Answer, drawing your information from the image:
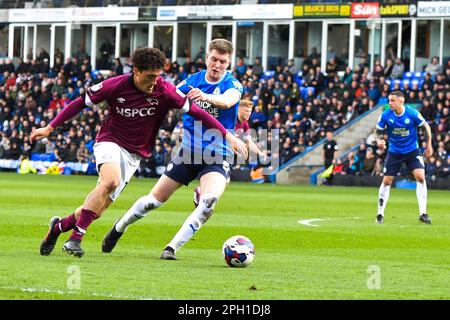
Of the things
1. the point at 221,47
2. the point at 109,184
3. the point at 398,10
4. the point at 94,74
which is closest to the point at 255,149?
the point at 221,47

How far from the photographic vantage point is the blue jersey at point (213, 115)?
1274 cm

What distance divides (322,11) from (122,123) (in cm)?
4046

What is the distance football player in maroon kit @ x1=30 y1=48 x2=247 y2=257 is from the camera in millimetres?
11953

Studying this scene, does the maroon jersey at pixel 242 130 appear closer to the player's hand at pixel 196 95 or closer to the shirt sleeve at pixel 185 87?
the shirt sleeve at pixel 185 87

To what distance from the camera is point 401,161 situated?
71.3 ft

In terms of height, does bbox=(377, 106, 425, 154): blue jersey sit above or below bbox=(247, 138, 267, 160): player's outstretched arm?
above

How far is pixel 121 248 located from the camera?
549 inches

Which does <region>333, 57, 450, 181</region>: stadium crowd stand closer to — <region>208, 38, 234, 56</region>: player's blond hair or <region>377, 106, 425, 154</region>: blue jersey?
<region>377, 106, 425, 154</region>: blue jersey

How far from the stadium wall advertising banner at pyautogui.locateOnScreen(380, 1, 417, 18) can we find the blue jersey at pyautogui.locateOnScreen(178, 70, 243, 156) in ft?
123

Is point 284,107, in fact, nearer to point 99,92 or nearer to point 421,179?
point 421,179

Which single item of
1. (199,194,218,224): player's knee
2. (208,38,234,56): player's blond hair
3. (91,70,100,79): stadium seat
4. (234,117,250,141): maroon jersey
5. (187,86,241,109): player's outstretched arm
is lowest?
(199,194,218,224): player's knee

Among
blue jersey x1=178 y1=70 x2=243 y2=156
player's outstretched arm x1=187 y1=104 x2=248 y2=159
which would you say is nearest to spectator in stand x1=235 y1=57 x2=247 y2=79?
blue jersey x1=178 y1=70 x2=243 y2=156
